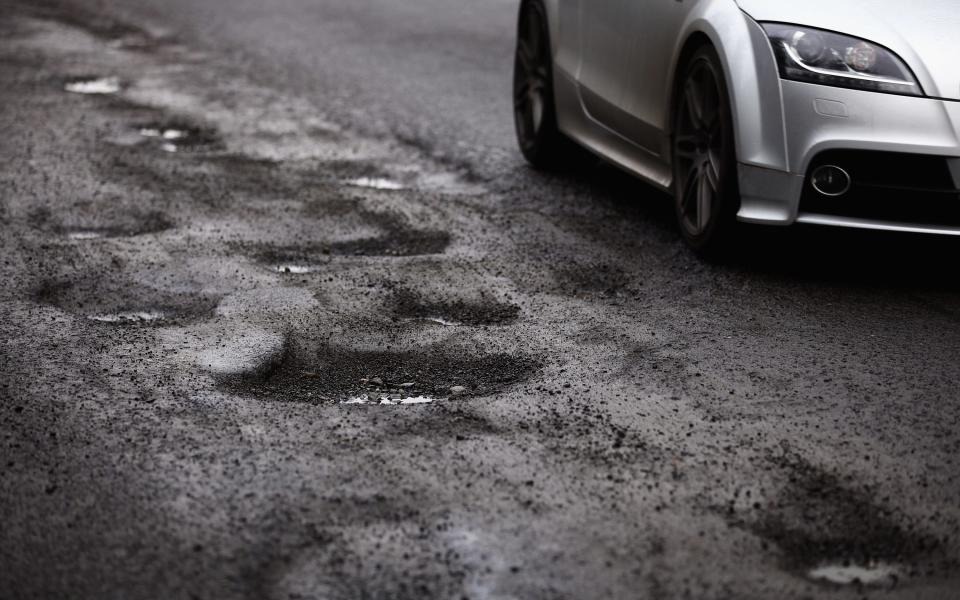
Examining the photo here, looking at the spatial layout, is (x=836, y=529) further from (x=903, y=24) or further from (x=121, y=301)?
(x=121, y=301)

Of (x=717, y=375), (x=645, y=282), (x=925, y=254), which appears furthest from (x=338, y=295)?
(x=925, y=254)

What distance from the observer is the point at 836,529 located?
9.95ft

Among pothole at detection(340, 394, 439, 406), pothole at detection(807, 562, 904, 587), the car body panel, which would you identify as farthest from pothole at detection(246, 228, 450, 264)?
pothole at detection(807, 562, 904, 587)

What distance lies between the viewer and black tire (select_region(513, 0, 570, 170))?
6977 millimetres

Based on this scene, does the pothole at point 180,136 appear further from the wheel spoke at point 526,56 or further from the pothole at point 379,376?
the pothole at point 379,376

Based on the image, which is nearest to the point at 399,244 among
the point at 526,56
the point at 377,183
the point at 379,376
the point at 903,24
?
the point at 377,183

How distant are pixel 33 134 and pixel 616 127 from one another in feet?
12.3

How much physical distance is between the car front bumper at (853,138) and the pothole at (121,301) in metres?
2.18

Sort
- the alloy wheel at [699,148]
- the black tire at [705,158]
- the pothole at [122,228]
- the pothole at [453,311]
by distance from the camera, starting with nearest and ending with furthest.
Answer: the pothole at [453,311], the black tire at [705,158], the alloy wheel at [699,148], the pothole at [122,228]

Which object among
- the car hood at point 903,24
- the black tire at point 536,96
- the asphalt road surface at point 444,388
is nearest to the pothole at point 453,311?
the asphalt road surface at point 444,388

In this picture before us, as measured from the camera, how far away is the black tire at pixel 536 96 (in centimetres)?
698

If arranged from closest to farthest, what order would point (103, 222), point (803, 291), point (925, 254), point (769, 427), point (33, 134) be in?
point (769, 427) < point (803, 291) < point (925, 254) < point (103, 222) < point (33, 134)

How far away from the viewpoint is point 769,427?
3.62m

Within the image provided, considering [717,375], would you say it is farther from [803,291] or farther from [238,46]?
[238,46]
